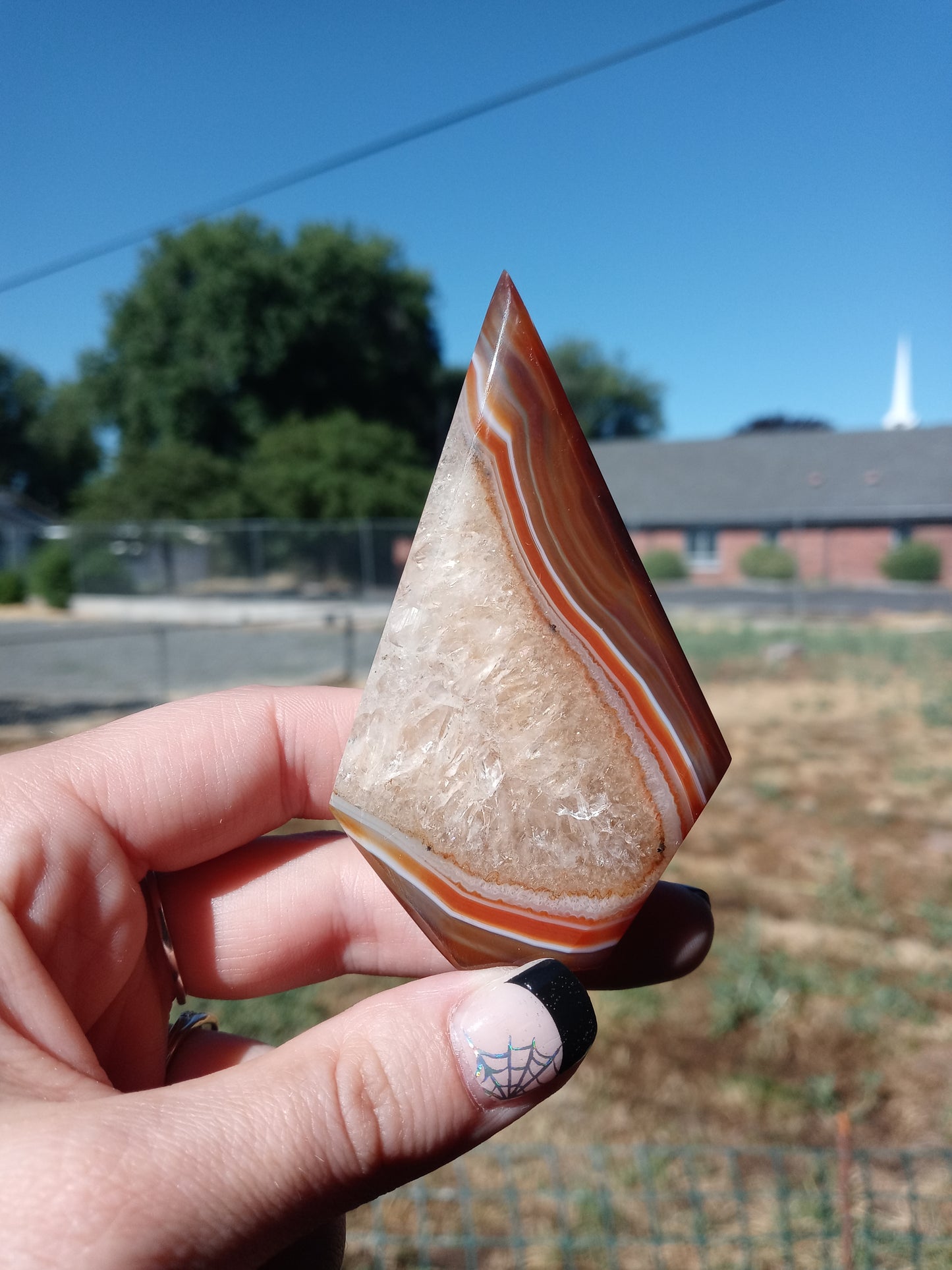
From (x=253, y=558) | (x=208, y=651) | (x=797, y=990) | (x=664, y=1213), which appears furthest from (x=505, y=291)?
(x=253, y=558)

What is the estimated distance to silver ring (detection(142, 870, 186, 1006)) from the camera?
1.46 meters

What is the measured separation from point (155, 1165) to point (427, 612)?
25.8 inches

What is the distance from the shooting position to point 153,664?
12.0 metres

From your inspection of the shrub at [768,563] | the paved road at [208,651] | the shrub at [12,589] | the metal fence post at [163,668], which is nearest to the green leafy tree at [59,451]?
the shrub at [12,589]

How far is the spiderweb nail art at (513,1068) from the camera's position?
1.02 metres

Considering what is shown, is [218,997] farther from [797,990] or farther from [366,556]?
[366,556]

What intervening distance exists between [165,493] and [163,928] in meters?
24.7

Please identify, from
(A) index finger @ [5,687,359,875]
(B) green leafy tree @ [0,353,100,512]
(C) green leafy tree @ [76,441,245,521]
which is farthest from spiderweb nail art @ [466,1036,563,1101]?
(B) green leafy tree @ [0,353,100,512]

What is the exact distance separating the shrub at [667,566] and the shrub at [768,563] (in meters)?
1.44

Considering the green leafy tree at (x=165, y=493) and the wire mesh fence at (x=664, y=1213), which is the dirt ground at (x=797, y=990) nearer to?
the wire mesh fence at (x=664, y=1213)

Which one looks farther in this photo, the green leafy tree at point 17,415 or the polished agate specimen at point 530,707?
the green leafy tree at point 17,415

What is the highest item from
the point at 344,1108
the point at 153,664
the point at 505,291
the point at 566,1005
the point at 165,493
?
the point at 165,493

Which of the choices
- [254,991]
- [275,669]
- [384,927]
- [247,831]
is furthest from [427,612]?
[275,669]

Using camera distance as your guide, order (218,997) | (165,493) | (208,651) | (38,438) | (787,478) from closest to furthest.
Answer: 1. (218,997)
2. (208,651)
3. (787,478)
4. (165,493)
5. (38,438)
